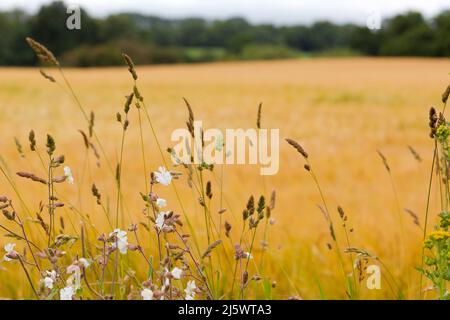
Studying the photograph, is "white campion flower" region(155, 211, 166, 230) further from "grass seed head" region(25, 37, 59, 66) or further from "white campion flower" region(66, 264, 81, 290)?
"grass seed head" region(25, 37, 59, 66)

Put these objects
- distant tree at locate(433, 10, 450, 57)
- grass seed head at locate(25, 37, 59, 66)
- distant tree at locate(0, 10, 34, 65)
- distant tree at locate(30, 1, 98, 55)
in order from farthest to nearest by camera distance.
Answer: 1. distant tree at locate(30, 1, 98, 55)
2. distant tree at locate(0, 10, 34, 65)
3. distant tree at locate(433, 10, 450, 57)
4. grass seed head at locate(25, 37, 59, 66)

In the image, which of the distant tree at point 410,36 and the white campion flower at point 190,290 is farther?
the distant tree at point 410,36

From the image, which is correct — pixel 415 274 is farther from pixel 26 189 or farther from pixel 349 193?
pixel 26 189

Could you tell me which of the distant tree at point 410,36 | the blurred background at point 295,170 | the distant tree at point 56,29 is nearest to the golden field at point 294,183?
the blurred background at point 295,170

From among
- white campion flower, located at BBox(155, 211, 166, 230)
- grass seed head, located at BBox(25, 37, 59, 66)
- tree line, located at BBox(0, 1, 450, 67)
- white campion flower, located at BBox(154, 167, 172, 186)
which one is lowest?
white campion flower, located at BBox(155, 211, 166, 230)

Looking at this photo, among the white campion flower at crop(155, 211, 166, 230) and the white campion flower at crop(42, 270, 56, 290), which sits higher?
the white campion flower at crop(155, 211, 166, 230)

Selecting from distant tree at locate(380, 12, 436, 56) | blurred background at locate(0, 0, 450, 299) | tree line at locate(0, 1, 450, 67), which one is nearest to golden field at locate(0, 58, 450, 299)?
blurred background at locate(0, 0, 450, 299)

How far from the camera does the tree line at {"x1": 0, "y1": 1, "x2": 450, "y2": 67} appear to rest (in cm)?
3510

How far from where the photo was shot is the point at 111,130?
21.5ft

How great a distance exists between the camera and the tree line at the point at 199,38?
35097 mm

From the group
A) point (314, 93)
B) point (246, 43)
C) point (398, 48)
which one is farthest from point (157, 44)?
point (314, 93)

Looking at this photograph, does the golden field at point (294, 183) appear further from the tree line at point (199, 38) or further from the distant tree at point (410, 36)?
the distant tree at point (410, 36)

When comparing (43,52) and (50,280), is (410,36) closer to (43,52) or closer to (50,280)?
(43,52)

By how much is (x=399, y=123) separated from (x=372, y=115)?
0.62 metres
